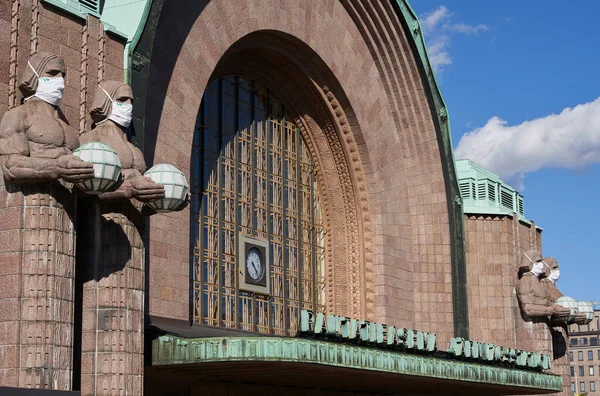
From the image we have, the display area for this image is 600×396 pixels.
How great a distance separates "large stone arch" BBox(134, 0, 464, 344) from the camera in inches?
1009

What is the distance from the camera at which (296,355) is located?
20438mm

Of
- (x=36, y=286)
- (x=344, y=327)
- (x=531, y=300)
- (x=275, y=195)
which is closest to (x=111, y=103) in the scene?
(x=36, y=286)

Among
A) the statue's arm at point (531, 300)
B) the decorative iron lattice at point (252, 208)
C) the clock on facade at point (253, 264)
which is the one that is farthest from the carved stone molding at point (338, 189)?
the statue's arm at point (531, 300)

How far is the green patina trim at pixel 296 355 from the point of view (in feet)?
65.2

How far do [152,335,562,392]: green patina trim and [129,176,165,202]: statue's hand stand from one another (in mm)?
3014

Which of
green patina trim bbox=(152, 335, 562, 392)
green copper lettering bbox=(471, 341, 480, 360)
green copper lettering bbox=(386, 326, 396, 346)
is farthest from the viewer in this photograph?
green copper lettering bbox=(471, 341, 480, 360)

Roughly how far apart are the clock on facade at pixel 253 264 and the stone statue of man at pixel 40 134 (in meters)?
9.15

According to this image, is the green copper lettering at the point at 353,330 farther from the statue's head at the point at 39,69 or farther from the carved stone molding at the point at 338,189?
the statue's head at the point at 39,69

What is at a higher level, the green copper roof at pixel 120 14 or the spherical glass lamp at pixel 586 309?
the green copper roof at pixel 120 14

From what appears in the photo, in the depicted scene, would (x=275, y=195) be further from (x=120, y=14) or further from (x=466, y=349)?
(x=120, y=14)

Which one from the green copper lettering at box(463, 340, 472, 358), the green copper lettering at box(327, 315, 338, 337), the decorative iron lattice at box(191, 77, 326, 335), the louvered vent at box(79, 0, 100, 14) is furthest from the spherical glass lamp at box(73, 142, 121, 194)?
the green copper lettering at box(463, 340, 472, 358)

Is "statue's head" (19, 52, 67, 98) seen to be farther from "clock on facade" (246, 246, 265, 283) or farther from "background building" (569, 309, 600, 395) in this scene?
"background building" (569, 309, 600, 395)

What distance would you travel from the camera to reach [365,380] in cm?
2614

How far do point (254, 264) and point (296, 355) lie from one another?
7.58 metres
